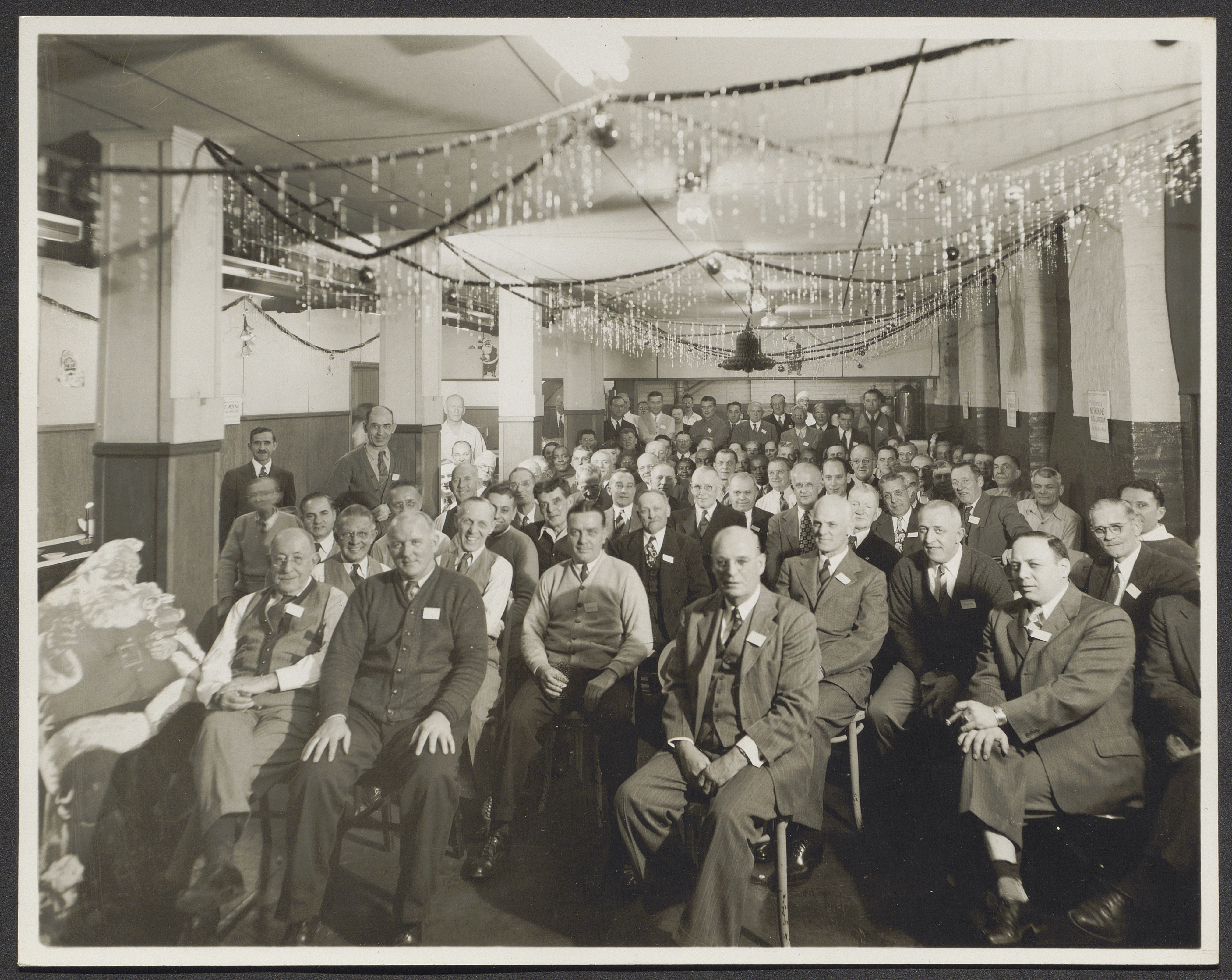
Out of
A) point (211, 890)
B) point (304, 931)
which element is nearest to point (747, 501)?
point (304, 931)

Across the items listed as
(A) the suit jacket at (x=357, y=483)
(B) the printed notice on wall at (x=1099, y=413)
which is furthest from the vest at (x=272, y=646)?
(B) the printed notice on wall at (x=1099, y=413)

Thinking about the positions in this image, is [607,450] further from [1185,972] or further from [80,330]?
[1185,972]

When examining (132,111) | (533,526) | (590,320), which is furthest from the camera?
(590,320)

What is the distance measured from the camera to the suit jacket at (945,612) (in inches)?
79.0

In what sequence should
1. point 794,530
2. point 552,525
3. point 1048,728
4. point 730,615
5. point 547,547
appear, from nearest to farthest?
point 1048,728 → point 730,615 → point 794,530 → point 547,547 → point 552,525

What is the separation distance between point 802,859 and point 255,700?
1700 millimetres

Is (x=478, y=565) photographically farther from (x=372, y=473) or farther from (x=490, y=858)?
(x=490, y=858)

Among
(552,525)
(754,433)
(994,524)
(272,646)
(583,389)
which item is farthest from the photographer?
(583,389)

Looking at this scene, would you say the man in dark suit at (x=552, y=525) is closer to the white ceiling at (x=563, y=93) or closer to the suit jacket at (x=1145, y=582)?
the white ceiling at (x=563, y=93)

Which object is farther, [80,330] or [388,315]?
[388,315]

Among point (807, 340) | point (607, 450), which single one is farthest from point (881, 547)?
point (607, 450)

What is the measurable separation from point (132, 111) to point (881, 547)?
2.70m

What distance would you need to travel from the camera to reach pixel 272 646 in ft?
6.62

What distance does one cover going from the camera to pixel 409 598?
205cm
